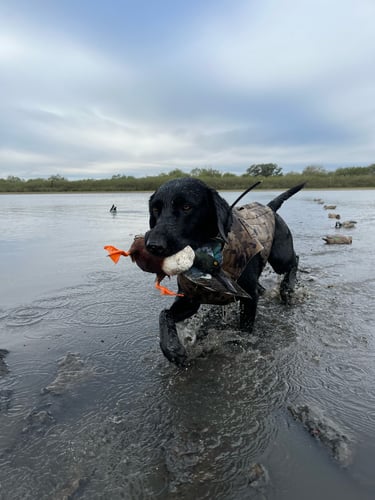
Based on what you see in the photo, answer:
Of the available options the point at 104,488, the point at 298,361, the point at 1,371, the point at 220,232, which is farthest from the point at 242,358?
the point at 1,371

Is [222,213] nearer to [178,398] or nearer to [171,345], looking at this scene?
[171,345]

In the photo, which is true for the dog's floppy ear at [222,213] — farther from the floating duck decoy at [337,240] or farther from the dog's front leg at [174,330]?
the floating duck decoy at [337,240]

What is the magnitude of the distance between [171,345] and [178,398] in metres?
0.46

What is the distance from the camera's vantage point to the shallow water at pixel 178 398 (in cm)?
198

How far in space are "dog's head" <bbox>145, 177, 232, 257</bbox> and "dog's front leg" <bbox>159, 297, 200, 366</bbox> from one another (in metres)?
0.78

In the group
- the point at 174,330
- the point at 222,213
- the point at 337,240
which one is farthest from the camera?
the point at 337,240

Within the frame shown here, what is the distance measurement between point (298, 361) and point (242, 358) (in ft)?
1.63

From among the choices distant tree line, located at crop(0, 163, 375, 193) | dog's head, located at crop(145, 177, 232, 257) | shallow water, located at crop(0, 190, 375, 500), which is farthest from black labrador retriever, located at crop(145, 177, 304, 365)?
distant tree line, located at crop(0, 163, 375, 193)

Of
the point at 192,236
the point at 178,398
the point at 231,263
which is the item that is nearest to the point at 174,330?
the point at 178,398

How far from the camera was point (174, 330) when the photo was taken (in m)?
3.25

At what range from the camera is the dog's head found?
8.73 ft

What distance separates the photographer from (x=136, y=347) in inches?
143

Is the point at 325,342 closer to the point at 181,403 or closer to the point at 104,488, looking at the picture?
the point at 181,403

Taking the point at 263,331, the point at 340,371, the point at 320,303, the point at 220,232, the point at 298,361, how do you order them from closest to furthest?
the point at 220,232 < the point at 340,371 < the point at 298,361 < the point at 263,331 < the point at 320,303
